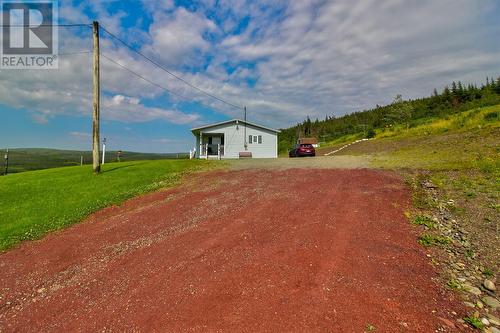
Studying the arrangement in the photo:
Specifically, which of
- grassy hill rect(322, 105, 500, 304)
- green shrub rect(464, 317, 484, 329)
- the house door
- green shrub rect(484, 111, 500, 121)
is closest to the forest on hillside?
green shrub rect(484, 111, 500, 121)

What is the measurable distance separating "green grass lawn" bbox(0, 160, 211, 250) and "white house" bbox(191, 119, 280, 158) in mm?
15947

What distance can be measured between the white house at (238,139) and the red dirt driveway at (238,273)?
2560 cm

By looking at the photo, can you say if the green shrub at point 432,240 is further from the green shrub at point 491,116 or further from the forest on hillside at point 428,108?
the forest on hillside at point 428,108

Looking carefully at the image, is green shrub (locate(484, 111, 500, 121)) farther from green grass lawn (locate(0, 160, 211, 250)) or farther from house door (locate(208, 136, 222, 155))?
green grass lawn (locate(0, 160, 211, 250))

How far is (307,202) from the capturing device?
9.06 m

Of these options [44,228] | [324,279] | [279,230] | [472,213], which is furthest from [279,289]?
[44,228]

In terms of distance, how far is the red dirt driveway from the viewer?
12.9ft

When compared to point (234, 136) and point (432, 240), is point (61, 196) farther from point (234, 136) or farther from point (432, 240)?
point (234, 136)

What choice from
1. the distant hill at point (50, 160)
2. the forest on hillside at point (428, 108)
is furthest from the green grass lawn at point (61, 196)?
the forest on hillside at point (428, 108)

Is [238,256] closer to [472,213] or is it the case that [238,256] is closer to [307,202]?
[307,202]

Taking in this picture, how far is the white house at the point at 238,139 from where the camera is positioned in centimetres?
3456

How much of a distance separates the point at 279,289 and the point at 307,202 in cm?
486

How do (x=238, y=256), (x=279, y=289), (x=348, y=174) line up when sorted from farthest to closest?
(x=348, y=174) → (x=238, y=256) → (x=279, y=289)

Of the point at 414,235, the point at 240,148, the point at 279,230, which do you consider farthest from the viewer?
the point at 240,148
